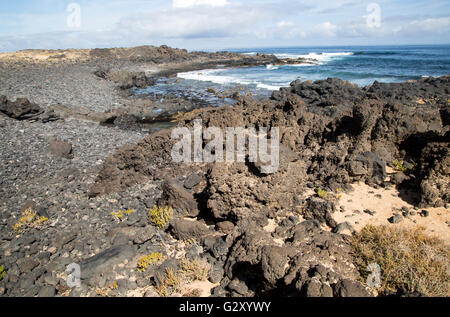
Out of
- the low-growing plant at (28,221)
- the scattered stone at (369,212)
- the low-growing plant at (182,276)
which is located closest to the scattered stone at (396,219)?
the scattered stone at (369,212)

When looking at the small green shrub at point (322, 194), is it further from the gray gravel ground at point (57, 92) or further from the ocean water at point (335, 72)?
the ocean water at point (335, 72)

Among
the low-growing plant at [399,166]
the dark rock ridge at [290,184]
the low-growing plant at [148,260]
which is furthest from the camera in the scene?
the low-growing plant at [399,166]

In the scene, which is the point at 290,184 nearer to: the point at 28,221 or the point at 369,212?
the point at 369,212

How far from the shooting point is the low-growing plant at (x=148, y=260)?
199 inches

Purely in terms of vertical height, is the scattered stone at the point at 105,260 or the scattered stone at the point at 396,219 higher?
the scattered stone at the point at 396,219

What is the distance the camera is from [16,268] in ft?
17.1

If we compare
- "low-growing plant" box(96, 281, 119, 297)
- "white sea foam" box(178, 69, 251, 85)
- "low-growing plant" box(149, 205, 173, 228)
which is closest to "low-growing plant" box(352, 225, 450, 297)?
"low-growing plant" box(149, 205, 173, 228)

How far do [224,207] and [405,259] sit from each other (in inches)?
133

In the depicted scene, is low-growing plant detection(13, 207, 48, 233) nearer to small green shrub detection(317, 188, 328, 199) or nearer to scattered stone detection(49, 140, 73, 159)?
scattered stone detection(49, 140, 73, 159)

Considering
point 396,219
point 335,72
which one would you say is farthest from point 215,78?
point 396,219

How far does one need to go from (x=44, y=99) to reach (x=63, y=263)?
17.9 m

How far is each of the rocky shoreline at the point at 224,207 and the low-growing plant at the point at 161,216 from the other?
4 centimetres

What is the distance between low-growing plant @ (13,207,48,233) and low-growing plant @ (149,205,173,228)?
2.67 m
